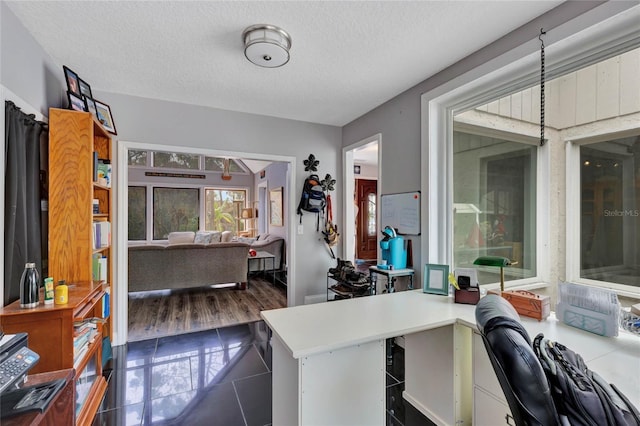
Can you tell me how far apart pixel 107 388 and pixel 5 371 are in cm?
153

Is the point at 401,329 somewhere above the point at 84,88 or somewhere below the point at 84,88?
below

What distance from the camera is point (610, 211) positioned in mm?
1674

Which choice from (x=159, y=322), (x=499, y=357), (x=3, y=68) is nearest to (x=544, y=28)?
(x=499, y=357)

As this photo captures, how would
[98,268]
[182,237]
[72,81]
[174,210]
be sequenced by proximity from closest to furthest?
1. [72,81]
2. [98,268]
3. [182,237]
4. [174,210]

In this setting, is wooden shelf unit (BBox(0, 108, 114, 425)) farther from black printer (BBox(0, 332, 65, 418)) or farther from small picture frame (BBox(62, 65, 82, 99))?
black printer (BBox(0, 332, 65, 418))

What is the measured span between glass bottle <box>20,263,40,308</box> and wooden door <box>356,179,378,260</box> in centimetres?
639

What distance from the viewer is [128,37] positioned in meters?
2.06

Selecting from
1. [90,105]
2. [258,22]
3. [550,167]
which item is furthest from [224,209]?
[550,167]

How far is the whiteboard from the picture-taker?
2.82 metres

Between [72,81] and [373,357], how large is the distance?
2969 millimetres

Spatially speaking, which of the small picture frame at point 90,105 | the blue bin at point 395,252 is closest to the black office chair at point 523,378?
the blue bin at point 395,252

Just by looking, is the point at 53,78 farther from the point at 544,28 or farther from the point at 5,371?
the point at 544,28

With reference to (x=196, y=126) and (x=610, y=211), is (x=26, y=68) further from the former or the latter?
(x=610, y=211)

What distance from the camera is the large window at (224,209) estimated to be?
8.52 m
